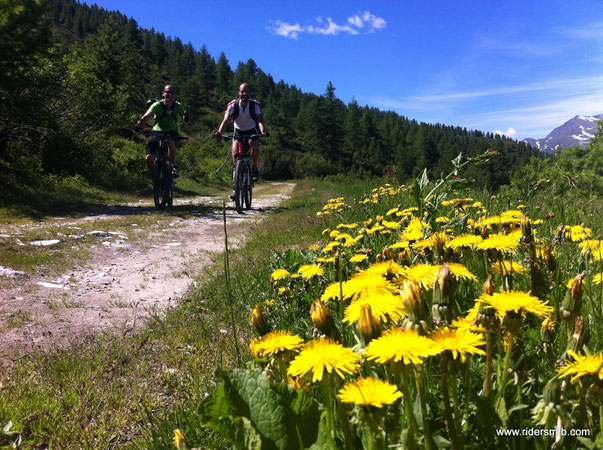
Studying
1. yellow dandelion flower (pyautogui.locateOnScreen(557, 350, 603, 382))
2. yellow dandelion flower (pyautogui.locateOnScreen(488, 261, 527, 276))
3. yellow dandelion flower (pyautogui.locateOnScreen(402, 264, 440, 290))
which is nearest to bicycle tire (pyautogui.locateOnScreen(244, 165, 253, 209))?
yellow dandelion flower (pyautogui.locateOnScreen(488, 261, 527, 276))

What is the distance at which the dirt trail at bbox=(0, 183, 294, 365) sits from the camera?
2.68 meters

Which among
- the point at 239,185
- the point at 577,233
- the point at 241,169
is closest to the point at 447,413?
the point at 577,233

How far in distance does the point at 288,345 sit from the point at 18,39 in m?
10.1

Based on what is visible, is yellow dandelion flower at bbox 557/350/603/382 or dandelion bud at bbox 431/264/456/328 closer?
yellow dandelion flower at bbox 557/350/603/382

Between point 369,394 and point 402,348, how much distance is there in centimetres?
11

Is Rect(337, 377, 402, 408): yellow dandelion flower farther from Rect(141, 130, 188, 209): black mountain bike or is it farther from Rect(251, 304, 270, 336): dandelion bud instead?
Rect(141, 130, 188, 209): black mountain bike

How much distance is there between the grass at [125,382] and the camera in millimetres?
1532

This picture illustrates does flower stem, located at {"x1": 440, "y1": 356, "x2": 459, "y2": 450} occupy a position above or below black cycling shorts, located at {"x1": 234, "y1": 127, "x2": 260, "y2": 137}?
below

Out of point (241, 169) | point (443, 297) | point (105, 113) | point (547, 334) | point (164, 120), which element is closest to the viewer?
point (443, 297)

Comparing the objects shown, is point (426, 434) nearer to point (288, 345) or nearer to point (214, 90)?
point (288, 345)

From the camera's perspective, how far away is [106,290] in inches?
144

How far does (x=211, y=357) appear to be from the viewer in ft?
7.02

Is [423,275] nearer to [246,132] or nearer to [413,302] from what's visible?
[413,302]

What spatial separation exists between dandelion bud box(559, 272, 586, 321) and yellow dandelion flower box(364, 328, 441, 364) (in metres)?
0.53
